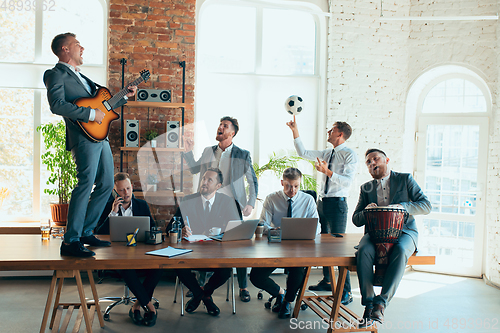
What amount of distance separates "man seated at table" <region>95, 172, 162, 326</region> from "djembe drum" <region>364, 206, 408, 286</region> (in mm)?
1578

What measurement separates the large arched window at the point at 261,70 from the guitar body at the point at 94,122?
89.9 inches

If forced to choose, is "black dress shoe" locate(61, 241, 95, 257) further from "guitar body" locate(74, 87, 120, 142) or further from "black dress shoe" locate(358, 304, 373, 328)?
"black dress shoe" locate(358, 304, 373, 328)

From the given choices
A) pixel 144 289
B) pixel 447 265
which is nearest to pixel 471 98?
pixel 447 265

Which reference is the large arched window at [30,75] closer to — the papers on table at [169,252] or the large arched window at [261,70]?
the large arched window at [261,70]

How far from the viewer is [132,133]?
4.27m

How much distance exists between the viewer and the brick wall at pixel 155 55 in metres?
4.36

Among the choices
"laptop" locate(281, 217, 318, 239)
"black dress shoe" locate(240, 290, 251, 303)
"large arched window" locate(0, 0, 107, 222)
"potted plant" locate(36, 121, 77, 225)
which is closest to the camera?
"laptop" locate(281, 217, 318, 239)

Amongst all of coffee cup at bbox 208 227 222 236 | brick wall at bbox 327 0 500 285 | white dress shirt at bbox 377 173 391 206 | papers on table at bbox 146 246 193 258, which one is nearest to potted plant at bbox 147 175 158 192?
coffee cup at bbox 208 227 222 236

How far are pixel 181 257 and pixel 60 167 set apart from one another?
2584mm

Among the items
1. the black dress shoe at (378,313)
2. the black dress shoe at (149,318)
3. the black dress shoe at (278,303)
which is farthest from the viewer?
the black dress shoe at (278,303)

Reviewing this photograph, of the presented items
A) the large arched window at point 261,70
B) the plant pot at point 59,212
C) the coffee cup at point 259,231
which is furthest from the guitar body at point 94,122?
the large arched window at point 261,70

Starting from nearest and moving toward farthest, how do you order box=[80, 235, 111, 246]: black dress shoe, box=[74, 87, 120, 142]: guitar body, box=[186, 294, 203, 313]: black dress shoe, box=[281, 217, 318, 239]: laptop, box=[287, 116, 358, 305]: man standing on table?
box=[74, 87, 120, 142]: guitar body < box=[80, 235, 111, 246]: black dress shoe < box=[281, 217, 318, 239]: laptop < box=[186, 294, 203, 313]: black dress shoe < box=[287, 116, 358, 305]: man standing on table

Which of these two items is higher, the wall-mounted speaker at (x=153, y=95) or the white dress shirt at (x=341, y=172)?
the wall-mounted speaker at (x=153, y=95)

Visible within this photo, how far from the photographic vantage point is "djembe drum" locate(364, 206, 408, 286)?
2562 mm
